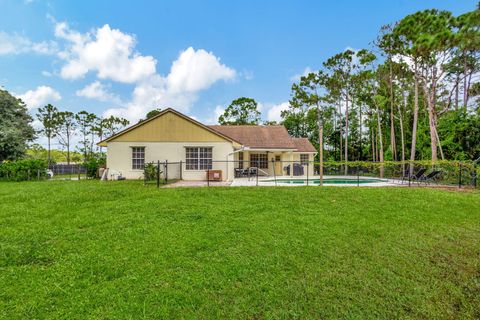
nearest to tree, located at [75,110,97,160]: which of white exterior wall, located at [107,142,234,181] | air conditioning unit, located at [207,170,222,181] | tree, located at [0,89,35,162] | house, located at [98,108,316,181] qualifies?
tree, located at [0,89,35,162]

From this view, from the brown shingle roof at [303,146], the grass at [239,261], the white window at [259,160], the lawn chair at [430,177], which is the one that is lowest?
the grass at [239,261]

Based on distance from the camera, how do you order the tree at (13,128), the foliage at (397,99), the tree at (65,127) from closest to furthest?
the foliage at (397,99)
the tree at (13,128)
the tree at (65,127)

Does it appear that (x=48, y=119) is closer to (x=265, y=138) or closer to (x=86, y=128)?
(x=86, y=128)

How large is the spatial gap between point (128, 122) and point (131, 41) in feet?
112

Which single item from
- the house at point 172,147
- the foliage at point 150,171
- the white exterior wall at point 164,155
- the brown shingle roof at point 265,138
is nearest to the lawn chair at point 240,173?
the house at point 172,147

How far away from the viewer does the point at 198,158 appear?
15820 millimetres

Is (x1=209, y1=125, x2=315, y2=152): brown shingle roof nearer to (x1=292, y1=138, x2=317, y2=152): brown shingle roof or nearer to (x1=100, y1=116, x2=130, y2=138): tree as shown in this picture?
(x1=292, y1=138, x2=317, y2=152): brown shingle roof

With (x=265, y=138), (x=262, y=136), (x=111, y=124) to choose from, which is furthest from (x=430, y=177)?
(x=111, y=124)

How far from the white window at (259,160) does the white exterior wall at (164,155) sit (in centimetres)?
549

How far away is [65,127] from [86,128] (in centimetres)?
296

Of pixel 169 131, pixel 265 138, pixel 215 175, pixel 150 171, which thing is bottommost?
pixel 215 175

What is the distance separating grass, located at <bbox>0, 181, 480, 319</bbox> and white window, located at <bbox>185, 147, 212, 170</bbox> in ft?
26.9

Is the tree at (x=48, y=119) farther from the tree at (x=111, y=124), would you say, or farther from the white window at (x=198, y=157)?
the white window at (x=198, y=157)

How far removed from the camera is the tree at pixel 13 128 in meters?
20.4
